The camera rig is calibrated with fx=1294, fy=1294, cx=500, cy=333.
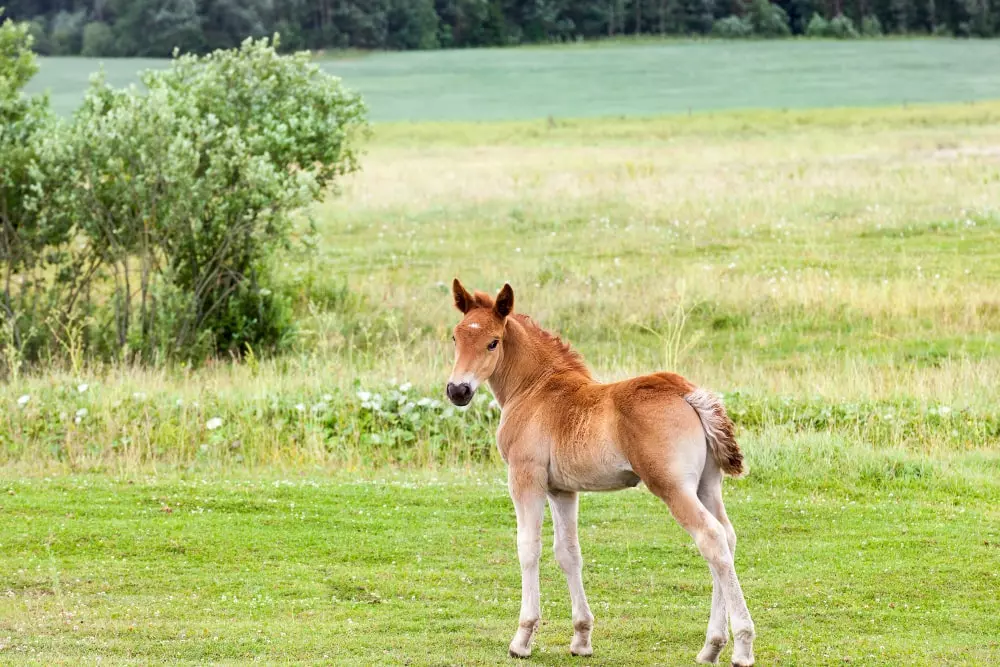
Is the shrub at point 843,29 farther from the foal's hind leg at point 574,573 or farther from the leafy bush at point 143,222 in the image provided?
the foal's hind leg at point 574,573

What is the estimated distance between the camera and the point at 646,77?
4882 inches

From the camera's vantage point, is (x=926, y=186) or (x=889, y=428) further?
(x=926, y=186)

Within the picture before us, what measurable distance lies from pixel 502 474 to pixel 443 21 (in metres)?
137

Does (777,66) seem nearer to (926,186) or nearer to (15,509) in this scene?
(926,186)

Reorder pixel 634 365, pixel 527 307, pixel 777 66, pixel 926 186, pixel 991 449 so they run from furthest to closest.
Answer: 1. pixel 777 66
2. pixel 926 186
3. pixel 527 307
4. pixel 634 365
5. pixel 991 449

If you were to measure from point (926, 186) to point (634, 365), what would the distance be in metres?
23.2

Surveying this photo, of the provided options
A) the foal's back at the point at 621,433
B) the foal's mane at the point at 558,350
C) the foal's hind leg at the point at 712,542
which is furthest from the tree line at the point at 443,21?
the foal's hind leg at the point at 712,542

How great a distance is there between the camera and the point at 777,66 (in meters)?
129

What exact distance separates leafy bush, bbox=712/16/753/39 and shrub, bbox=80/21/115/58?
Answer: 67156mm

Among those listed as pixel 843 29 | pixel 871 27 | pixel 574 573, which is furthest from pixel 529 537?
pixel 871 27

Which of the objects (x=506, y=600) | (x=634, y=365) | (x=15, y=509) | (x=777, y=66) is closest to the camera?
(x=506, y=600)

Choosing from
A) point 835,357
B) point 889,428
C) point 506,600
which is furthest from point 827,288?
point 506,600

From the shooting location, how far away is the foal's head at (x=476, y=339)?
8688mm

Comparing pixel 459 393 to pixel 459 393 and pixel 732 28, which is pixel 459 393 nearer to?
pixel 459 393
